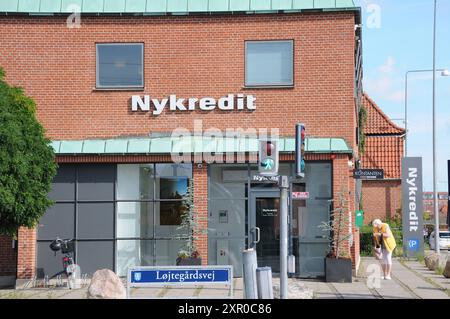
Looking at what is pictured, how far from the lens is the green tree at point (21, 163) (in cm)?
1720

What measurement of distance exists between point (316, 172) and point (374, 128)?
88.1ft

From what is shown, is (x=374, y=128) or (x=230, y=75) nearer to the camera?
(x=230, y=75)

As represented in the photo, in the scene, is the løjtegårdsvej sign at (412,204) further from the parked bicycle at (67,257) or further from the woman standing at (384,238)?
the parked bicycle at (67,257)

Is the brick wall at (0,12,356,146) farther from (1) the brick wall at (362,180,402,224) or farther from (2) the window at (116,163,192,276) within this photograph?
(1) the brick wall at (362,180,402,224)

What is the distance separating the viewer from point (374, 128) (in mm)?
47500

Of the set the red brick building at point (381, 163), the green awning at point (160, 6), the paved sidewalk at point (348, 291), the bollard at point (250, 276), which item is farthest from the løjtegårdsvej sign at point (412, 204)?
the bollard at point (250, 276)

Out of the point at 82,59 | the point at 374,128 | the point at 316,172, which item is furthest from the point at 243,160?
the point at 374,128

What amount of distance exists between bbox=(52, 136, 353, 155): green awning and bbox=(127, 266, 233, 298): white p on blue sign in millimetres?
6916

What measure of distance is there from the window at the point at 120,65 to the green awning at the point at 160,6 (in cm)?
99

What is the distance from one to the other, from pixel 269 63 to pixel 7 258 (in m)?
9.15

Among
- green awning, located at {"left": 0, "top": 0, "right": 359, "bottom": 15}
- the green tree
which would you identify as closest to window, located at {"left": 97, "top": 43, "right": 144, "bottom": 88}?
green awning, located at {"left": 0, "top": 0, "right": 359, "bottom": 15}

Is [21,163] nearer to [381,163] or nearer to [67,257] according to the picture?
[67,257]

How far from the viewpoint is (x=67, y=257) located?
20219 mm

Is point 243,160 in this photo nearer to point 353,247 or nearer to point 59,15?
point 353,247
